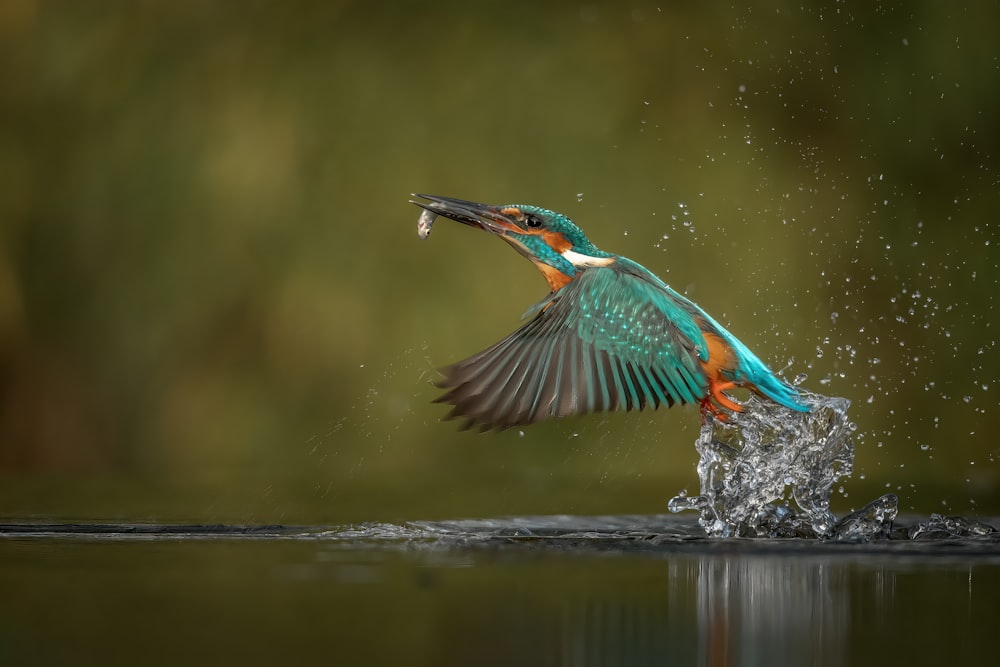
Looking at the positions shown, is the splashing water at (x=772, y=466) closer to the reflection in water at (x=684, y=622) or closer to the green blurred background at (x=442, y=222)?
the reflection in water at (x=684, y=622)

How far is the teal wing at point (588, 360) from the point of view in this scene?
4148 millimetres

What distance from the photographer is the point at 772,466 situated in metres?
5.02

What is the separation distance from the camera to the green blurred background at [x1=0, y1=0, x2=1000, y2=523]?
819cm

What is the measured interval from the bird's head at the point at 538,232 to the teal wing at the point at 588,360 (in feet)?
0.91

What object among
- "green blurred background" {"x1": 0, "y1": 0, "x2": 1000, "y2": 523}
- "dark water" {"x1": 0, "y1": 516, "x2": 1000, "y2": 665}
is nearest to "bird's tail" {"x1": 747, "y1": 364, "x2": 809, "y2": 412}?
"dark water" {"x1": 0, "y1": 516, "x2": 1000, "y2": 665}

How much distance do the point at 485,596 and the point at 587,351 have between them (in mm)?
1329

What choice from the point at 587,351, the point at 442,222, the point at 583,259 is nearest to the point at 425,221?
the point at 583,259

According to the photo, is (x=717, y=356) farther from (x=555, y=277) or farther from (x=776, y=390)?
(x=555, y=277)

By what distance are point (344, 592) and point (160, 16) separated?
6.93 m

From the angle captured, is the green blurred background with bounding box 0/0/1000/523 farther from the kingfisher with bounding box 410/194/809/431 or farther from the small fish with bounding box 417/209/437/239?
the kingfisher with bounding box 410/194/809/431

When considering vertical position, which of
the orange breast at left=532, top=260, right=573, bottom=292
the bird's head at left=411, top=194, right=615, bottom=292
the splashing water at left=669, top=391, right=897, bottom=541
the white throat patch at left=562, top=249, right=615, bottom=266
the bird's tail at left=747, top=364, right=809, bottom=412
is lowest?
the splashing water at left=669, top=391, right=897, bottom=541

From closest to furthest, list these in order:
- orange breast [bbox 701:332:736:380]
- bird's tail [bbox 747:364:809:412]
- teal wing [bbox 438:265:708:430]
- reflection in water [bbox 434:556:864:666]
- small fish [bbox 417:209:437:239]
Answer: reflection in water [bbox 434:556:864:666] < teal wing [bbox 438:265:708:430] < orange breast [bbox 701:332:736:380] < bird's tail [bbox 747:364:809:412] < small fish [bbox 417:209:437:239]

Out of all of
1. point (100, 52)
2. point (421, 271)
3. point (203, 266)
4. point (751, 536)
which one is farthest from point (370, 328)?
point (751, 536)

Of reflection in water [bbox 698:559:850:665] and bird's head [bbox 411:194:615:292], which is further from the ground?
bird's head [bbox 411:194:615:292]
